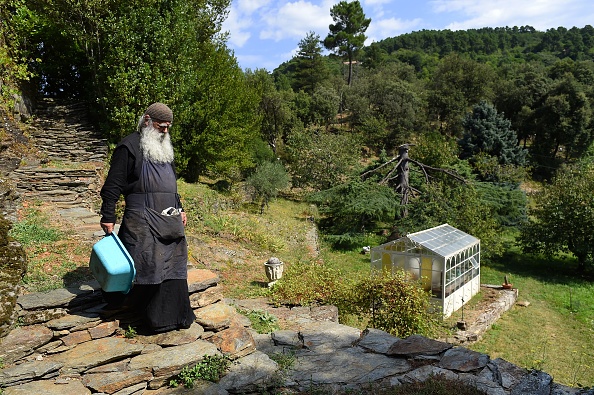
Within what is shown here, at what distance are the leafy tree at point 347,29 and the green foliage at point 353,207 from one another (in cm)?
2884

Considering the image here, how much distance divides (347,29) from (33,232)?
42.3 m

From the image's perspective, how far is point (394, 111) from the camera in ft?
103

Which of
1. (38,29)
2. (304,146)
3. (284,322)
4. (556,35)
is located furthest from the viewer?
(556,35)

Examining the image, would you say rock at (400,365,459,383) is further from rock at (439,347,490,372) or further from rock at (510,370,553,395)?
rock at (510,370,553,395)

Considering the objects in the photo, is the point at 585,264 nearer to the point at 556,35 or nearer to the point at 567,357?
the point at 567,357

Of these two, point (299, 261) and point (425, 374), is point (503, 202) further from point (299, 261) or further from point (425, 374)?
point (425, 374)

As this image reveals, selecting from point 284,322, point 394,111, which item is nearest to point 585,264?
point 284,322

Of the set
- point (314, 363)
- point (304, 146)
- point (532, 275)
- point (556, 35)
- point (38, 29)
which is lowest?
point (532, 275)

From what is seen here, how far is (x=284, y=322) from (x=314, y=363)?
1.66 meters

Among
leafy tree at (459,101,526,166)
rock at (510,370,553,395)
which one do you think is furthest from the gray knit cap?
leafy tree at (459,101,526,166)

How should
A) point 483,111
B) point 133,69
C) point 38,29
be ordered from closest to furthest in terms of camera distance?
point 133,69 < point 38,29 < point 483,111

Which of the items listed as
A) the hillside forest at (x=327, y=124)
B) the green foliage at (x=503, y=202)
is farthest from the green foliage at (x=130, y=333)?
the green foliage at (x=503, y=202)

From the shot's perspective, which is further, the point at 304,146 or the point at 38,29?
the point at 304,146

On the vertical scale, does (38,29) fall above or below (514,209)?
above
